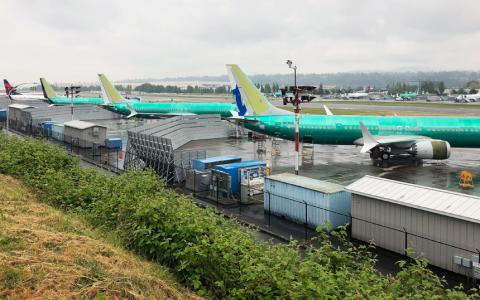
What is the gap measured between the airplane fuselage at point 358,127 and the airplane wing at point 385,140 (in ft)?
2.78

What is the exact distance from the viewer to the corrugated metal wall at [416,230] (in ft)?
62.3

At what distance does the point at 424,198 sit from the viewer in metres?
21.4

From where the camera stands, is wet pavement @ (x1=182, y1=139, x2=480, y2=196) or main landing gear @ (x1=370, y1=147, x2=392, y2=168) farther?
main landing gear @ (x1=370, y1=147, x2=392, y2=168)

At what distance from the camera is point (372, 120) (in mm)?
48094

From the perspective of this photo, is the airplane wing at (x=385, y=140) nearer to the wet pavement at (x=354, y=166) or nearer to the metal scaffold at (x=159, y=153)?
the wet pavement at (x=354, y=166)

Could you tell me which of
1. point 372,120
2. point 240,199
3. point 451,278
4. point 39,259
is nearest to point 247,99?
point 372,120

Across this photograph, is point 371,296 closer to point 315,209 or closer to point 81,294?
point 81,294

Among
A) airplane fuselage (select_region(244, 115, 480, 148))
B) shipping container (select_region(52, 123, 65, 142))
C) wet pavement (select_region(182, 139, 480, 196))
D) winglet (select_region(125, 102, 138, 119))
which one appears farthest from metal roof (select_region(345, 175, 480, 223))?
winglet (select_region(125, 102, 138, 119))

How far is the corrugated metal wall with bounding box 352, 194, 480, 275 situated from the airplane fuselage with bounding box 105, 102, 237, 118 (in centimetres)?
6685

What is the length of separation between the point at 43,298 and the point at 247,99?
134 ft

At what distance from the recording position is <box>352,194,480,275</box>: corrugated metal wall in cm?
1898

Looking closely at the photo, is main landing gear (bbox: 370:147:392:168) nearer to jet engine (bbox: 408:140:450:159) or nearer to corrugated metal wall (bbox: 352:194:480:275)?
jet engine (bbox: 408:140:450:159)

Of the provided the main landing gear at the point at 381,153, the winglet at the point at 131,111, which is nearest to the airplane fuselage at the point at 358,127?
the main landing gear at the point at 381,153

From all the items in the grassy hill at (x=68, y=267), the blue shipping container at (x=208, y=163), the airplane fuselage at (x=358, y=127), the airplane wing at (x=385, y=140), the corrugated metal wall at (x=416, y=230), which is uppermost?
the airplane fuselage at (x=358, y=127)
